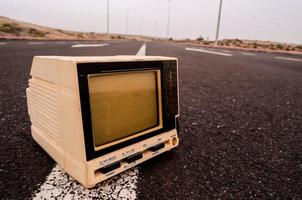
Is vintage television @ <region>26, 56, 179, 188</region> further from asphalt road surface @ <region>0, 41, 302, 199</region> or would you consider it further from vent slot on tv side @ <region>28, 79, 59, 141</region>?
asphalt road surface @ <region>0, 41, 302, 199</region>

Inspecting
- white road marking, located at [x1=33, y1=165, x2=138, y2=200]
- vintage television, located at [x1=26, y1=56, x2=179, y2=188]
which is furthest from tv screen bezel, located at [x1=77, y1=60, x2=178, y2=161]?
white road marking, located at [x1=33, y1=165, x2=138, y2=200]

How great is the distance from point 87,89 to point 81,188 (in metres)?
0.43

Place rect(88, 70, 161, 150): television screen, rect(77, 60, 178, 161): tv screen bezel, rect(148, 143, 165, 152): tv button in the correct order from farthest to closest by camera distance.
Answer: rect(148, 143, 165, 152): tv button
rect(88, 70, 161, 150): television screen
rect(77, 60, 178, 161): tv screen bezel

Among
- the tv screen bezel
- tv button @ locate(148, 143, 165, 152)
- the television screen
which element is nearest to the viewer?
the tv screen bezel

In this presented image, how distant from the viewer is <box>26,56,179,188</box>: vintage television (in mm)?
759

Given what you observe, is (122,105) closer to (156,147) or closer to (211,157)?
(156,147)

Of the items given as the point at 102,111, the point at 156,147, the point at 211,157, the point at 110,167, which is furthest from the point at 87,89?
the point at 211,157

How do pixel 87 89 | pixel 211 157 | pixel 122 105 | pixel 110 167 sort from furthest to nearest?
pixel 211 157
pixel 122 105
pixel 110 167
pixel 87 89

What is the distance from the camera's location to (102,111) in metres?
0.87

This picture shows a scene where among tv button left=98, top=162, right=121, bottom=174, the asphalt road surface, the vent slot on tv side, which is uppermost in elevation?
the vent slot on tv side

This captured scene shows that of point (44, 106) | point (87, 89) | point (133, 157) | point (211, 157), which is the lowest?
point (211, 157)

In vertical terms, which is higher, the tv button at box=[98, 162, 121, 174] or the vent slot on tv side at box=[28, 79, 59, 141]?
the vent slot on tv side at box=[28, 79, 59, 141]

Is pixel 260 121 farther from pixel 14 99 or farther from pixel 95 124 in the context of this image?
pixel 14 99

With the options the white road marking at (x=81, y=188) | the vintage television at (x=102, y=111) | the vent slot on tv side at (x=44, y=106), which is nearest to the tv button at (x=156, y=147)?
the vintage television at (x=102, y=111)
